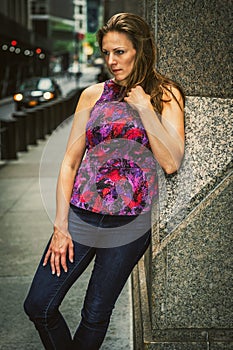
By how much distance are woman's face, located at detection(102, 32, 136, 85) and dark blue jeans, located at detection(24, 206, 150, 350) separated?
0.64 metres

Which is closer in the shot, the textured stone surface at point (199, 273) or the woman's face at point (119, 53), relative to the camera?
the woman's face at point (119, 53)

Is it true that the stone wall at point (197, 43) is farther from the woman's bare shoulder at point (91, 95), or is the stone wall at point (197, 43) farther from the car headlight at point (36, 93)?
the car headlight at point (36, 93)

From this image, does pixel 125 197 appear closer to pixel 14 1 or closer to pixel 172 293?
pixel 172 293

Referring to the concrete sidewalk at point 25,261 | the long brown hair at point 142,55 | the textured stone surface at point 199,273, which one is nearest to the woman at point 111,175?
the long brown hair at point 142,55

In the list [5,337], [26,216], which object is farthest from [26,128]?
[5,337]

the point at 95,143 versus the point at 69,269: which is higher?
the point at 95,143

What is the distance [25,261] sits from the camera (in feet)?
18.8

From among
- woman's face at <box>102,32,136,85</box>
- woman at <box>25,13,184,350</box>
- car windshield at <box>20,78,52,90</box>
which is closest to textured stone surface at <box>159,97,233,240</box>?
woman at <box>25,13,184,350</box>

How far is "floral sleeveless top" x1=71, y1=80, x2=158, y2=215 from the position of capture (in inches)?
108

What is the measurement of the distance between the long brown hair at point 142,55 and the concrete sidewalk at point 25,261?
814mm

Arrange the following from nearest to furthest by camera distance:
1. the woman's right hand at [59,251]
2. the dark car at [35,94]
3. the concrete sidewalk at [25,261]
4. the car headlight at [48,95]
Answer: the woman's right hand at [59,251] < the concrete sidewalk at [25,261] < the dark car at [35,94] < the car headlight at [48,95]

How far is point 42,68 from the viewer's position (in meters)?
74.1

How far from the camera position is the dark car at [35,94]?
27516 mm

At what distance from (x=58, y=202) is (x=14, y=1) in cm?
5981
